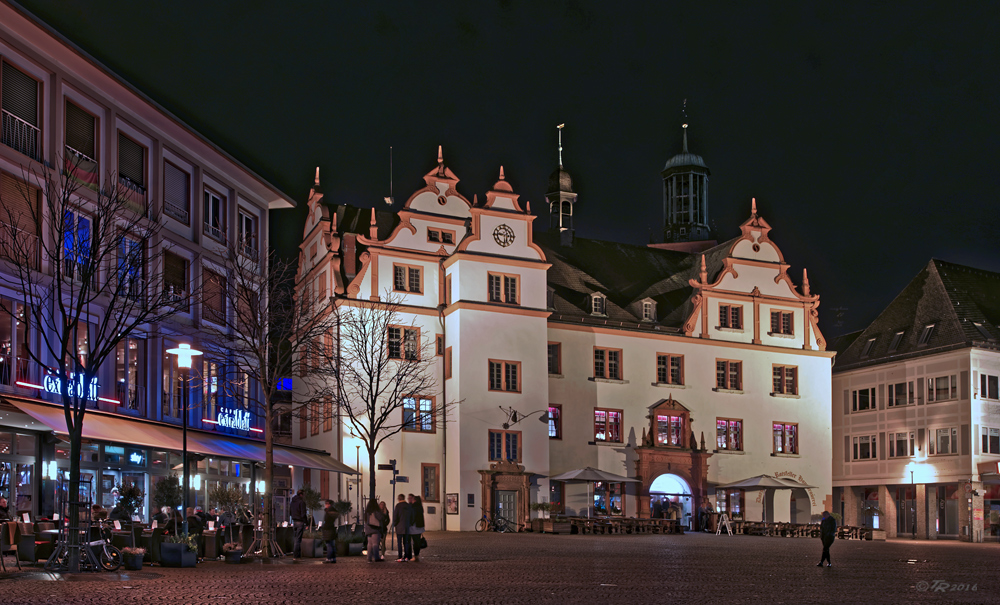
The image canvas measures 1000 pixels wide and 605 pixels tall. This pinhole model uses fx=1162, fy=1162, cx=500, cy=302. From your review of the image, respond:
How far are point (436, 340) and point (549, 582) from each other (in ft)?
113

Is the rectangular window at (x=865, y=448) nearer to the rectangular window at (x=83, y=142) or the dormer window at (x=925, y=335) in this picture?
the dormer window at (x=925, y=335)

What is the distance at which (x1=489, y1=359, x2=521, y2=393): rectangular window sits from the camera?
52531mm

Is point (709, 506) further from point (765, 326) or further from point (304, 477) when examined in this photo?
point (304, 477)

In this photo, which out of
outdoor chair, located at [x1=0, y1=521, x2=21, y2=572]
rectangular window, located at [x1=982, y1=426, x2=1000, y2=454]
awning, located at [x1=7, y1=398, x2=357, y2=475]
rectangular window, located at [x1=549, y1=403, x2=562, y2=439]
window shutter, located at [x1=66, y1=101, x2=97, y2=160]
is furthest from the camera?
rectangular window, located at [x1=982, y1=426, x2=1000, y2=454]

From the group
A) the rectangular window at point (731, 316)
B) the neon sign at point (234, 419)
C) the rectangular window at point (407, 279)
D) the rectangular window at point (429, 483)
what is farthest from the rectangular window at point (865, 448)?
the neon sign at point (234, 419)

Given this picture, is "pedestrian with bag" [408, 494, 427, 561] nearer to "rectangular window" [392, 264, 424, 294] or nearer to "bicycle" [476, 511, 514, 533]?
"bicycle" [476, 511, 514, 533]

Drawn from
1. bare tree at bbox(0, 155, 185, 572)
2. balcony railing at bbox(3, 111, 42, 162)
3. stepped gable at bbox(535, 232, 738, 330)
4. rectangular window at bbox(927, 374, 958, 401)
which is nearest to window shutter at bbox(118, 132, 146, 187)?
bare tree at bbox(0, 155, 185, 572)

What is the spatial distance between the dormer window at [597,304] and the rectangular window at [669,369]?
3.57 m

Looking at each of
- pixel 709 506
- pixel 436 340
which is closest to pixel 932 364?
pixel 709 506

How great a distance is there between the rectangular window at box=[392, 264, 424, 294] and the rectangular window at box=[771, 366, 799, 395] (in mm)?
20302

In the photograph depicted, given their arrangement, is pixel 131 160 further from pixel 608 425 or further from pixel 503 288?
pixel 608 425

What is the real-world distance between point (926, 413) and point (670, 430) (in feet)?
46.8

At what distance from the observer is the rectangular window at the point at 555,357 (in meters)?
56.2

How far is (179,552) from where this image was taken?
72.6 ft
